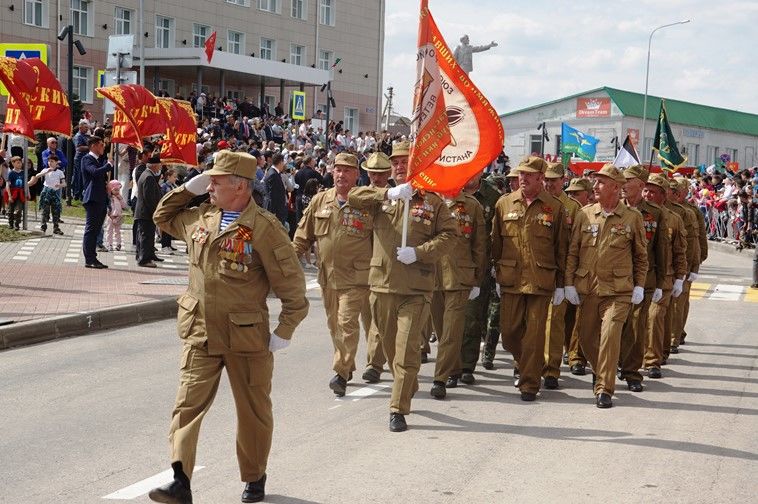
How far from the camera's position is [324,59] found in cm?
6494

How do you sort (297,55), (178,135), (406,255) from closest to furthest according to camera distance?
1. (406,255)
2. (178,135)
3. (297,55)

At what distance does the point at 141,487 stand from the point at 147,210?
12.2 m

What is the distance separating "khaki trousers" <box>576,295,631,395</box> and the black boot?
4494 mm

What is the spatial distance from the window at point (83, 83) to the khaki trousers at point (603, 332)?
4081cm

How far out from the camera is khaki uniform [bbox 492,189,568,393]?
9.55 metres

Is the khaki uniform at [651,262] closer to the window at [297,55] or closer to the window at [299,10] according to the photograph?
the window at [297,55]

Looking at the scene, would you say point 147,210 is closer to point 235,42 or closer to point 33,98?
point 33,98

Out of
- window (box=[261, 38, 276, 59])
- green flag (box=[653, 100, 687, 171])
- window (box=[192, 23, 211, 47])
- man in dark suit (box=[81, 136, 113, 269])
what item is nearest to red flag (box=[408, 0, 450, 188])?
man in dark suit (box=[81, 136, 113, 269])

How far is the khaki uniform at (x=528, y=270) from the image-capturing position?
9.55 m

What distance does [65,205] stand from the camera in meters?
28.5

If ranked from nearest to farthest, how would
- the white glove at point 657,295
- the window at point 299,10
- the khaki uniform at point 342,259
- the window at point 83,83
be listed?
the khaki uniform at point 342,259 → the white glove at point 657,295 → the window at point 83,83 → the window at point 299,10

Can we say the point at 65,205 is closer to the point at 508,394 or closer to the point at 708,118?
the point at 508,394

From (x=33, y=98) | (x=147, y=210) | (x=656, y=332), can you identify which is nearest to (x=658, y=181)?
(x=656, y=332)

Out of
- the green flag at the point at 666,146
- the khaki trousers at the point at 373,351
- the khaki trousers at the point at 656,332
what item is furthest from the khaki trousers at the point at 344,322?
the green flag at the point at 666,146
